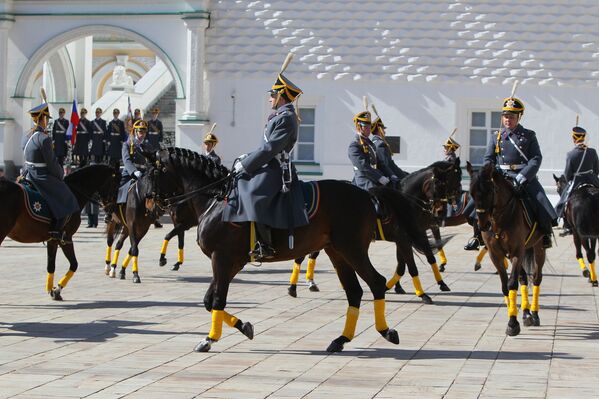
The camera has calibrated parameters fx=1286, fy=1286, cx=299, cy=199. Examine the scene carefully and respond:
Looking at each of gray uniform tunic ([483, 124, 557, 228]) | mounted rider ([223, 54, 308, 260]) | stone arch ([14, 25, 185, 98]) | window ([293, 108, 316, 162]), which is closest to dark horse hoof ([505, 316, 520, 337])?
gray uniform tunic ([483, 124, 557, 228])

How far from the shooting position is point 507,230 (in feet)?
42.9

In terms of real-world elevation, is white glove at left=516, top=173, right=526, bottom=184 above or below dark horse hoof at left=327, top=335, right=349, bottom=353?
above

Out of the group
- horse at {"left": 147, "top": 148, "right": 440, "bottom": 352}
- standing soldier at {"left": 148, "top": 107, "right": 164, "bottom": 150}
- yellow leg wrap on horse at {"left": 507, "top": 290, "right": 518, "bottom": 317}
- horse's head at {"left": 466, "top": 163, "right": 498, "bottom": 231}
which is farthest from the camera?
standing soldier at {"left": 148, "top": 107, "right": 164, "bottom": 150}

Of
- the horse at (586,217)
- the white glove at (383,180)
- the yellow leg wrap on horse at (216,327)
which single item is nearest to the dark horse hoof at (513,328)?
the yellow leg wrap on horse at (216,327)

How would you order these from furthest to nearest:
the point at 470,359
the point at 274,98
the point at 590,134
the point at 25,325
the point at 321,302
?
1. the point at 590,134
2. the point at 321,302
3. the point at 25,325
4. the point at 274,98
5. the point at 470,359

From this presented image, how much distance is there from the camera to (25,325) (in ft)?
42.5

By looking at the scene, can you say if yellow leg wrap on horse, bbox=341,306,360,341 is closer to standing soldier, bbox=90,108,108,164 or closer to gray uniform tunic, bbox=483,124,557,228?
gray uniform tunic, bbox=483,124,557,228

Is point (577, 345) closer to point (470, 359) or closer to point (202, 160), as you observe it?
point (470, 359)

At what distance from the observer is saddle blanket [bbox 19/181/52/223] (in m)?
15.0

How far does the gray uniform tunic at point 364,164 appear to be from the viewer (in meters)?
16.3

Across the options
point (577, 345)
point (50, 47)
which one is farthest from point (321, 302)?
point (50, 47)

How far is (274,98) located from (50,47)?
22881 millimetres

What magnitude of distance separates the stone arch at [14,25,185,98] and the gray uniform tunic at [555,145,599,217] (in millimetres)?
15118

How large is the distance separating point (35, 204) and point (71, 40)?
19155 millimetres
